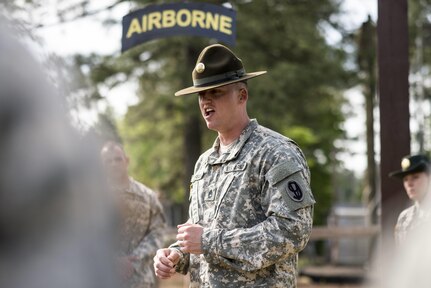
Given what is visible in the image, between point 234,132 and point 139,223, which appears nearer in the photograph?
point 234,132

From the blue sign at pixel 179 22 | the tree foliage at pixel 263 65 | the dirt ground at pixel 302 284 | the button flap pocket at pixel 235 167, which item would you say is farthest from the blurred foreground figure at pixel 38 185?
the tree foliage at pixel 263 65

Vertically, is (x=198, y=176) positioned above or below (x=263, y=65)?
below

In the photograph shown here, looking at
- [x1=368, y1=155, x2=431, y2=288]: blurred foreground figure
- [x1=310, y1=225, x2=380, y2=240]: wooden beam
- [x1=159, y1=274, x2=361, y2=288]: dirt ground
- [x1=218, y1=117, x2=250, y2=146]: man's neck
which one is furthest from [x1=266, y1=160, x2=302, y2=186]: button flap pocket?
[x1=159, y1=274, x2=361, y2=288]: dirt ground

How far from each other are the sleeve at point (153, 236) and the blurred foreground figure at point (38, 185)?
4.57 meters

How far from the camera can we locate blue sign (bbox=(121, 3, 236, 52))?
7.35 metres

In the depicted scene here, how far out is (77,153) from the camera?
4.30 ft

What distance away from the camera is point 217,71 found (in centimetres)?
341

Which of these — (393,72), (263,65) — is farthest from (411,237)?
(263,65)

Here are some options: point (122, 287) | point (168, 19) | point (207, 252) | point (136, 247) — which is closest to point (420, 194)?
point (136, 247)

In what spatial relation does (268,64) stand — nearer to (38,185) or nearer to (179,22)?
(179,22)

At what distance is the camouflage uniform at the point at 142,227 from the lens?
5.86 m

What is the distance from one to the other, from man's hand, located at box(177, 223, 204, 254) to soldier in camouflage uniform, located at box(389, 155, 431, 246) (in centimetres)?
341

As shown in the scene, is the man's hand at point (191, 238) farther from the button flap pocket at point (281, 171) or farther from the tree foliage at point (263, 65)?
the tree foliage at point (263, 65)

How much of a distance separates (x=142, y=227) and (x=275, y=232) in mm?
3249
